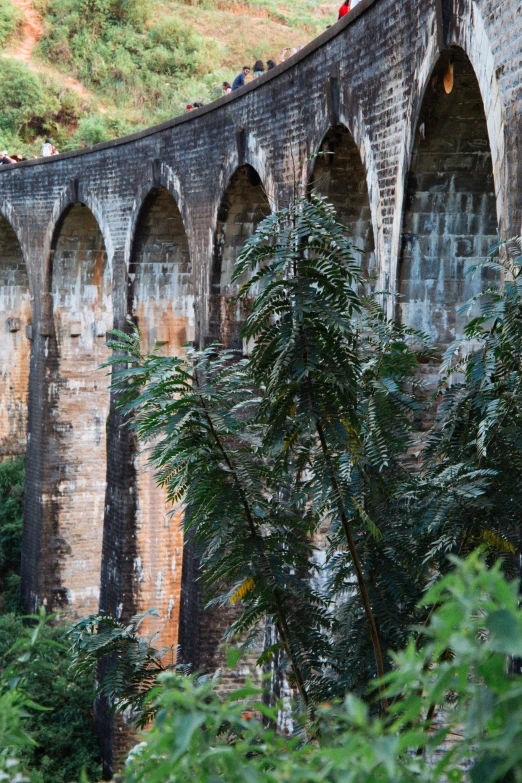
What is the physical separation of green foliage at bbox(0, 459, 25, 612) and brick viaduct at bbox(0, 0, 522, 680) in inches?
26.7

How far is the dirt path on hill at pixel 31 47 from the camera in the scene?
1340 inches

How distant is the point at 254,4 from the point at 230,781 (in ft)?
135

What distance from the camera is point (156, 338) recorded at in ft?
44.5

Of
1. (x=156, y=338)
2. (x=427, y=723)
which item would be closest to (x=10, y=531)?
(x=156, y=338)

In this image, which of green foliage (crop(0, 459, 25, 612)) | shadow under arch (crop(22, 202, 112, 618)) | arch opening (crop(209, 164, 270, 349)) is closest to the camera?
arch opening (crop(209, 164, 270, 349))

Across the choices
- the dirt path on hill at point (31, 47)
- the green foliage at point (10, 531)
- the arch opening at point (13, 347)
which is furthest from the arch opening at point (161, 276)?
the dirt path on hill at point (31, 47)

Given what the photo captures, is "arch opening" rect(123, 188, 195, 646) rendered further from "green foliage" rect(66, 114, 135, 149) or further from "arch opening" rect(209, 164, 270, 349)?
"green foliage" rect(66, 114, 135, 149)

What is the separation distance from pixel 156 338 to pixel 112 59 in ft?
78.8

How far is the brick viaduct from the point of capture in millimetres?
6348

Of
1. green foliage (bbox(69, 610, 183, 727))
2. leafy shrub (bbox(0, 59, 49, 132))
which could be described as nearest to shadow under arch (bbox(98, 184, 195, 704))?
green foliage (bbox(69, 610, 183, 727))

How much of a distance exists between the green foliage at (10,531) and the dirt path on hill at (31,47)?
17868mm

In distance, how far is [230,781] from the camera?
182cm

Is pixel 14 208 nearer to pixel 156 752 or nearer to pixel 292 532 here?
pixel 292 532

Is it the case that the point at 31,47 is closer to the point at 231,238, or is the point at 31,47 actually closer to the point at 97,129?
the point at 97,129
